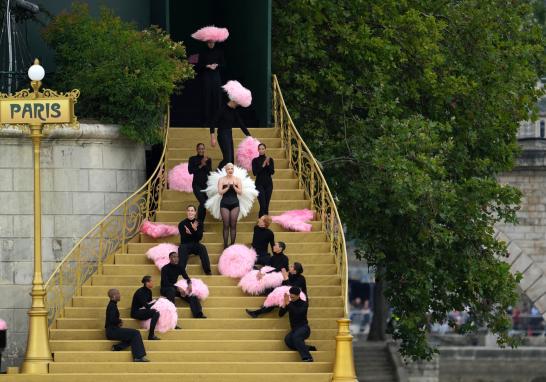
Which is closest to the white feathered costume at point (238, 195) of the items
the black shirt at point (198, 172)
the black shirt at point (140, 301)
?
the black shirt at point (198, 172)

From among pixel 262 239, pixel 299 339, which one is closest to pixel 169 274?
pixel 262 239

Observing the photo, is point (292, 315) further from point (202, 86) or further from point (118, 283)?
point (202, 86)

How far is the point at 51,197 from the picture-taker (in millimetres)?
36219

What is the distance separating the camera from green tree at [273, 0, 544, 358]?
40812mm

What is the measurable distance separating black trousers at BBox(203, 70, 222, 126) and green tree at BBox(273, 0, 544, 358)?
9.89 ft

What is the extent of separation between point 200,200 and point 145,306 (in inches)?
119

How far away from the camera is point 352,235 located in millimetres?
42469

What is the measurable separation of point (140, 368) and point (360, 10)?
12.5 meters

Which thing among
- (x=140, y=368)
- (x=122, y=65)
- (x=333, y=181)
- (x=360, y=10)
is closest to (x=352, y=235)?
(x=333, y=181)

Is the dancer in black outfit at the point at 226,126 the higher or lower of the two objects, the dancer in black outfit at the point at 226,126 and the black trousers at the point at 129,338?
the higher

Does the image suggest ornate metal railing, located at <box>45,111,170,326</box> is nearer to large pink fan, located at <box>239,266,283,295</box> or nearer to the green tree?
large pink fan, located at <box>239,266,283,295</box>

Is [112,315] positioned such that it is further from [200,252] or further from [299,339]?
[299,339]

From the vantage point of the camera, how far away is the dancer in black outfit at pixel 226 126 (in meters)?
37.2

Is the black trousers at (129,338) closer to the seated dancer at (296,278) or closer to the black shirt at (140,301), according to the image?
the black shirt at (140,301)
